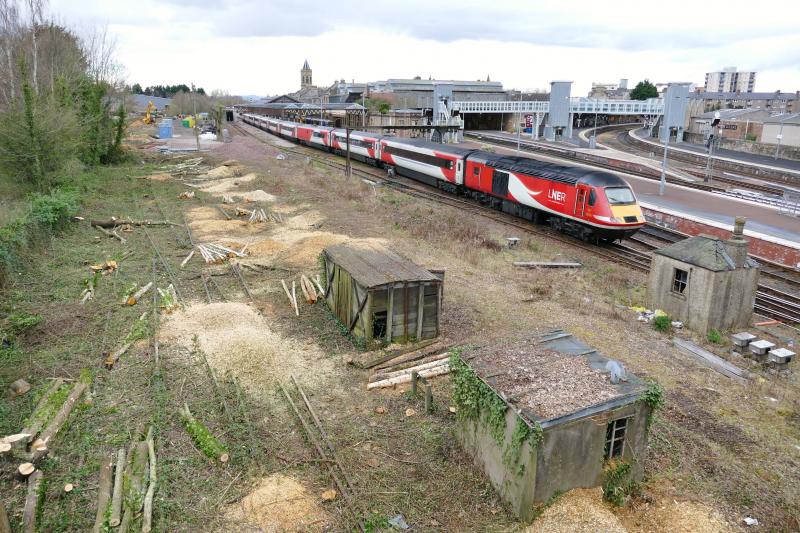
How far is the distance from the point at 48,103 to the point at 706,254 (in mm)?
31394

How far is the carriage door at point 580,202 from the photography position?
22391 millimetres

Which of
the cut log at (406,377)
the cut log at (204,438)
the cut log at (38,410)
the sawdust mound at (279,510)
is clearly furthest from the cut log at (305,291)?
the sawdust mound at (279,510)

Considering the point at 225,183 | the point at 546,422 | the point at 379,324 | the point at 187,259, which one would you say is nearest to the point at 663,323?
the point at 379,324

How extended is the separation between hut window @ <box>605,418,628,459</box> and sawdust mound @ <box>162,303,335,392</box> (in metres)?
5.90

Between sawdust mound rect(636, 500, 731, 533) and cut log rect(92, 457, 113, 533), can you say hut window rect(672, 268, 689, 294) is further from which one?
cut log rect(92, 457, 113, 533)

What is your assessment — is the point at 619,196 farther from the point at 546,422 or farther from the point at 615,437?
the point at 546,422

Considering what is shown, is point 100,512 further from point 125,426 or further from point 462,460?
point 462,460

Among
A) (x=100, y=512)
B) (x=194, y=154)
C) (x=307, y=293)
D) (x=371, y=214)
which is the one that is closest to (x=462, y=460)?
(x=100, y=512)

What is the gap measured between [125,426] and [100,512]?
233 centimetres

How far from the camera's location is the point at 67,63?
40500mm

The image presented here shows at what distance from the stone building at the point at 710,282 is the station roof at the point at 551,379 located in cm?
723

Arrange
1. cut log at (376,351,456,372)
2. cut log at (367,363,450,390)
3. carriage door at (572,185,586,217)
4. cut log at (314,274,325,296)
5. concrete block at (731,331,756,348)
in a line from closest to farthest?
1. cut log at (367,363,450,390)
2. cut log at (376,351,456,372)
3. concrete block at (731,331,756,348)
4. cut log at (314,274,325,296)
5. carriage door at (572,185,586,217)

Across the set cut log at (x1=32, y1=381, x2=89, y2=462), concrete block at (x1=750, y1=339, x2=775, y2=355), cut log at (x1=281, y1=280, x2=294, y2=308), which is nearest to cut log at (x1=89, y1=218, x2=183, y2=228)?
cut log at (x1=281, y1=280, x2=294, y2=308)

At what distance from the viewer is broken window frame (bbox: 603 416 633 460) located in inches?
328
